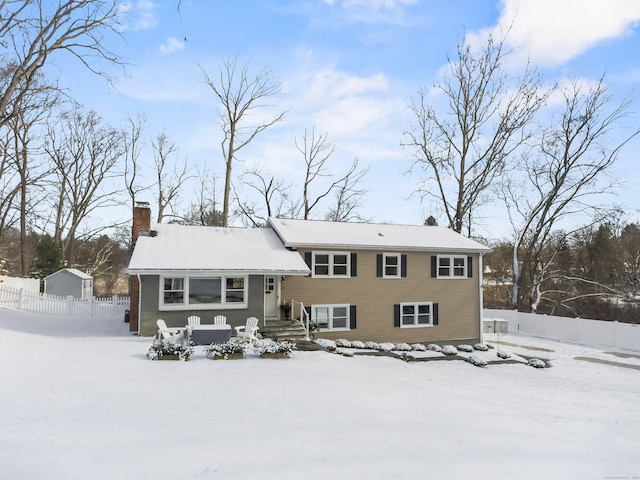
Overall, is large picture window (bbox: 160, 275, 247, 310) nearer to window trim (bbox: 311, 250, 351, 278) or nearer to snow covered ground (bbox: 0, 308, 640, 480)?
snow covered ground (bbox: 0, 308, 640, 480)

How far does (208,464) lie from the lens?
5.29 m

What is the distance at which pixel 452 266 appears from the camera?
71.2ft

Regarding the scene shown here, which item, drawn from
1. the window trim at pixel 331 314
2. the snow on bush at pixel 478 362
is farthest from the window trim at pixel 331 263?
the snow on bush at pixel 478 362

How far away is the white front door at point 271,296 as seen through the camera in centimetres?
1822

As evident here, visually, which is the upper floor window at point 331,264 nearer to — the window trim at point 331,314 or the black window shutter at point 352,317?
the window trim at point 331,314

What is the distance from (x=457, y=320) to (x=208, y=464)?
18522 millimetres

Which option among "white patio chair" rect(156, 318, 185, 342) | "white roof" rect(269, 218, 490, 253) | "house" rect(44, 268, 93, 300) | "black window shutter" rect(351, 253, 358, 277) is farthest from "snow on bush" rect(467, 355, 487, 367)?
"house" rect(44, 268, 93, 300)

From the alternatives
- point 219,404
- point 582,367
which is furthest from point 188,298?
point 582,367

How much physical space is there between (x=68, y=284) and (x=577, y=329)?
3176 centimetres

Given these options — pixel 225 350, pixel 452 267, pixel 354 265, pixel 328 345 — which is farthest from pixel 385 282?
pixel 225 350

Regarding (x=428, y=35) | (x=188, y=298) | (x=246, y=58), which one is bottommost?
(x=188, y=298)

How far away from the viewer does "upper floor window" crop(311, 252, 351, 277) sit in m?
19.3

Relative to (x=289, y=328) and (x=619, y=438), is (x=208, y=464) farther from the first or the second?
(x=289, y=328)

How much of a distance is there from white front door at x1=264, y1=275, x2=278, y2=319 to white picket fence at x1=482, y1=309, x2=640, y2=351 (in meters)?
16.8
